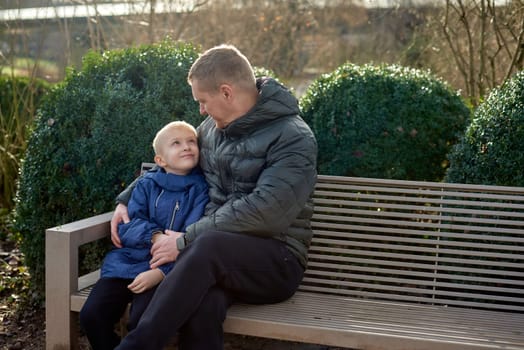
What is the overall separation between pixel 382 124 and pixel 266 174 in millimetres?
1334

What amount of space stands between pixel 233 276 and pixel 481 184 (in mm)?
1525

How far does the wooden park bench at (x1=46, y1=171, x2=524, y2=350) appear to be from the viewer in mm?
3326

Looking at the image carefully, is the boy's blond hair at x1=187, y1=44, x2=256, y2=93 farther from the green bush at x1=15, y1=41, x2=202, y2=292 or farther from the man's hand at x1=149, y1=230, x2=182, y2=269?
the green bush at x1=15, y1=41, x2=202, y2=292

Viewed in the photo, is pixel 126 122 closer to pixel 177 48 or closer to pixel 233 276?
pixel 177 48

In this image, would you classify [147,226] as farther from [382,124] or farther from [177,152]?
[382,124]

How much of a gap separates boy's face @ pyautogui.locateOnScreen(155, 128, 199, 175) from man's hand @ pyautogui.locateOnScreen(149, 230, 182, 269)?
0.39 m

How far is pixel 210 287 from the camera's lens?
3213mm

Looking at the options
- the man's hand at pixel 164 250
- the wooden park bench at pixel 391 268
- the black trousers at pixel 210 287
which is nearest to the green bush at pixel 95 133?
the wooden park bench at pixel 391 268

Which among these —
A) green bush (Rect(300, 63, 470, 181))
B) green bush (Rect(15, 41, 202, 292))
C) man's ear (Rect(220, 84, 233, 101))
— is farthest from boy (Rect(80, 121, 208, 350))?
green bush (Rect(300, 63, 470, 181))

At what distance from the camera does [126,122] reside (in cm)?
446

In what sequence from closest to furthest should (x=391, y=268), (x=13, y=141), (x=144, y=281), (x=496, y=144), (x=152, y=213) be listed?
(x=144, y=281) → (x=152, y=213) → (x=496, y=144) → (x=391, y=268) → (x=13, y=141)

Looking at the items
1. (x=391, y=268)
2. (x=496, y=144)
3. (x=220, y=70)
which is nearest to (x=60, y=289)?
(x=220, y=70)

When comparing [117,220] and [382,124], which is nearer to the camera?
[117,220]

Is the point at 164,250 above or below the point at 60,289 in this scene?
above
